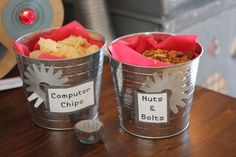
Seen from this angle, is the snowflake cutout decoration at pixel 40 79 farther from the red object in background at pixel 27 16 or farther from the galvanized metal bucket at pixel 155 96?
the red object in background at pixel 27 16

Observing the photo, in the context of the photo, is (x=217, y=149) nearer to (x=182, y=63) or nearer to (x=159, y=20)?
(x=182, y=63)

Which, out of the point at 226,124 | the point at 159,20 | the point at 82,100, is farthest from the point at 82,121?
the point at 159,20

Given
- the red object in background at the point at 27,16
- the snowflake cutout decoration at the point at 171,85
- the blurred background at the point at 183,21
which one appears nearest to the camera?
the snowflake cutout decoration at the point at 171,85

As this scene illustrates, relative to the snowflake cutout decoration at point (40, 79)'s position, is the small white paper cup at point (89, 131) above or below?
below

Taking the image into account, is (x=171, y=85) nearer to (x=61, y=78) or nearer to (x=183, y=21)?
(x=61, y=78)

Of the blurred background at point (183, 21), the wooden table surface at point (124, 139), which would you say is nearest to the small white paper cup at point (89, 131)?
the wooden table surface at point (124, 139)

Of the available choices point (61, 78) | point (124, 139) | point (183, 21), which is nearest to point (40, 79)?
point (61, 78)

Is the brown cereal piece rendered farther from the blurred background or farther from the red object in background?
the blurred background
